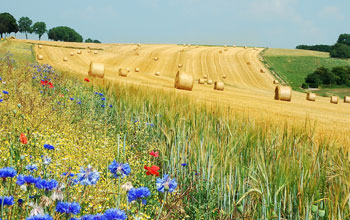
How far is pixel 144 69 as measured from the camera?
35656 millimetres

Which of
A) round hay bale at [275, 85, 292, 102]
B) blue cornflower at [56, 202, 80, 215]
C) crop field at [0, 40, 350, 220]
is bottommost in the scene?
round hay bale at [275, 85, 292, 102]

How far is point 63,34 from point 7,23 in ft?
78.0

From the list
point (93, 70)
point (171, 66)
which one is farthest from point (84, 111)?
point (171, 66)

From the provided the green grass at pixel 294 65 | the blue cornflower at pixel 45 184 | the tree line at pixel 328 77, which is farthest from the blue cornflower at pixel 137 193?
the tree line at pixel 328 77

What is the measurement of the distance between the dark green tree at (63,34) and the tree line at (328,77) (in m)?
80.7

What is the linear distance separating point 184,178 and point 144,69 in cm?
3263

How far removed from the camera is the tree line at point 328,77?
148 feet

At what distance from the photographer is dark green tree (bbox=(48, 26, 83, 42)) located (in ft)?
351

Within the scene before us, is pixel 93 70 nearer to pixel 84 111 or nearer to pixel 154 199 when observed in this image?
pixel 84 111

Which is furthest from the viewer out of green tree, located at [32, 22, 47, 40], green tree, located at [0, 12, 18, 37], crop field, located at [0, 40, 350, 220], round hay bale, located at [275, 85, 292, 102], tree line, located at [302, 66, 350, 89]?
green tree, located at [32, 22, 47, 40]

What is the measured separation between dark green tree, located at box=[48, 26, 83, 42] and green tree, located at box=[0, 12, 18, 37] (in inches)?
804

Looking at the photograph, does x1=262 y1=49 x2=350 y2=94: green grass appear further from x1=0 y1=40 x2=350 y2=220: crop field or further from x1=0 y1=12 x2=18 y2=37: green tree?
x1=0 y1=12 x2=18 y2=37: green tree

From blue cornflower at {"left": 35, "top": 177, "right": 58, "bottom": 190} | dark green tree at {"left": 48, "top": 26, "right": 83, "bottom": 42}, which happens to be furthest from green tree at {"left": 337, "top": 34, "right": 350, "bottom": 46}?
blue cornflower at {"left": 35, "top": 177, "right": 58, "bottom": 190}

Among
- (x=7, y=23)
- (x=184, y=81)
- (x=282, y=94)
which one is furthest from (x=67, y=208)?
(x=7, y=23)
